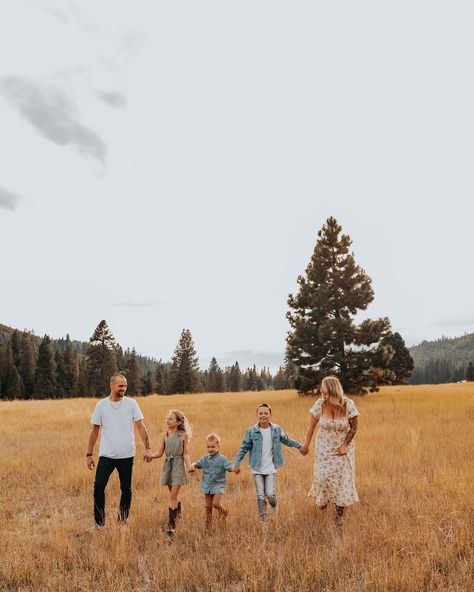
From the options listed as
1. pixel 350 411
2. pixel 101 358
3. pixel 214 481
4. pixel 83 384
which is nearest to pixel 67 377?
pixel 83 384

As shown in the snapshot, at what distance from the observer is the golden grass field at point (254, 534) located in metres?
4.43

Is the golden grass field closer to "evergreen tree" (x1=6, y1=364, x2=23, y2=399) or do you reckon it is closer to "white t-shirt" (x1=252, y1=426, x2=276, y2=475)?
"white t-shirt" (x1=252, y1=426, x2=276, y2=475)

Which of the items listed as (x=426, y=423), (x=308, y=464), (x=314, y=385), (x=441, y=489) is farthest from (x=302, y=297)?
(x=441, y=489)

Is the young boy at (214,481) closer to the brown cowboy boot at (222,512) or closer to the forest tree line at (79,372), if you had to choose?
the brown cowboy boot at (222,512)

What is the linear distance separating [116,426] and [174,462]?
41.1 inches

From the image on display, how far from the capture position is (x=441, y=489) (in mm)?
7148

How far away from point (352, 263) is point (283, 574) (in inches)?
868

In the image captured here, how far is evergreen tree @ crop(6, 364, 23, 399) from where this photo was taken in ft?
228

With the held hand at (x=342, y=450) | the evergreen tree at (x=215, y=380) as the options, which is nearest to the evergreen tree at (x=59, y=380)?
the evergreen tree at (x=215, y=380)

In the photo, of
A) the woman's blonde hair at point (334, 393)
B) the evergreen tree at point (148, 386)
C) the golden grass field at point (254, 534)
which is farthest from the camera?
the evergreen tree at point (148, 386)

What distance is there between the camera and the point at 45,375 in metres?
68.3

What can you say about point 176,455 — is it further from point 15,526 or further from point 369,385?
point 369,385

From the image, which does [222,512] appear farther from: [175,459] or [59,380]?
[59,380]

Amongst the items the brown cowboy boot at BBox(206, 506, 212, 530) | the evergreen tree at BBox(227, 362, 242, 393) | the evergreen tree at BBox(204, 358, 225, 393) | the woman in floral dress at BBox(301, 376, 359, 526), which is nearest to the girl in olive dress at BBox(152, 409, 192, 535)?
the brown cowboy boot at BBox(206, 506, 212, 530)
